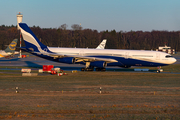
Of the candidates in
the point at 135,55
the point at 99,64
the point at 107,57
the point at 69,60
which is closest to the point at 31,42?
the point at 69,60

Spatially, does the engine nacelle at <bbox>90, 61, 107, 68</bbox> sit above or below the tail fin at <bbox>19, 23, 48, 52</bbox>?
below

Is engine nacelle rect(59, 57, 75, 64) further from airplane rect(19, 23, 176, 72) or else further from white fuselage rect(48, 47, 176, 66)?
white fuselage rect(48, 47, 176, 66)

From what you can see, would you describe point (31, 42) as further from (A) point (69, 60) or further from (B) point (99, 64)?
Result: (B) point (99, 64)

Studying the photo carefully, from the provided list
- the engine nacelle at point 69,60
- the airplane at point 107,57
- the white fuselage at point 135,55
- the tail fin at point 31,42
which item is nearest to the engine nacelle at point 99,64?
the airplane at point 107,57

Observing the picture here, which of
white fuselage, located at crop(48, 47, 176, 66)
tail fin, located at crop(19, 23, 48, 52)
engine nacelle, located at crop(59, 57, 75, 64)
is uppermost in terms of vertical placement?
tail fin, located at crop(19, 23, 48, 52)

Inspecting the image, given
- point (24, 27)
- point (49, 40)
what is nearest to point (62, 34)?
point (49, 40)

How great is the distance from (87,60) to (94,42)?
133988 millimetres

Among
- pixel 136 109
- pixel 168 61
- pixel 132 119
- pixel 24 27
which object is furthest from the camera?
pixel 24 27

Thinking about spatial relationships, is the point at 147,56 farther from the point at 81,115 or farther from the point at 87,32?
the point at 87,32

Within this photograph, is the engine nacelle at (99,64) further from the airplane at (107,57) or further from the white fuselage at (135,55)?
the white fuselage at (135,55)

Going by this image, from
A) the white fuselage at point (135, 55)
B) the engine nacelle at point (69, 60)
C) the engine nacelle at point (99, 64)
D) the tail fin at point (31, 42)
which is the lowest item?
the engine nacelle at point (99, 64)

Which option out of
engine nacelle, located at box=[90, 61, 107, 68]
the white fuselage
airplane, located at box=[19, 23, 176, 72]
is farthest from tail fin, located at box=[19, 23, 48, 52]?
engine nacelle, located at box=[90, 61, 107, 68]

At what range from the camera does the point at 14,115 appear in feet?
55.2

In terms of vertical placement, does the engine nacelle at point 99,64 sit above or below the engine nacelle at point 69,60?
below
